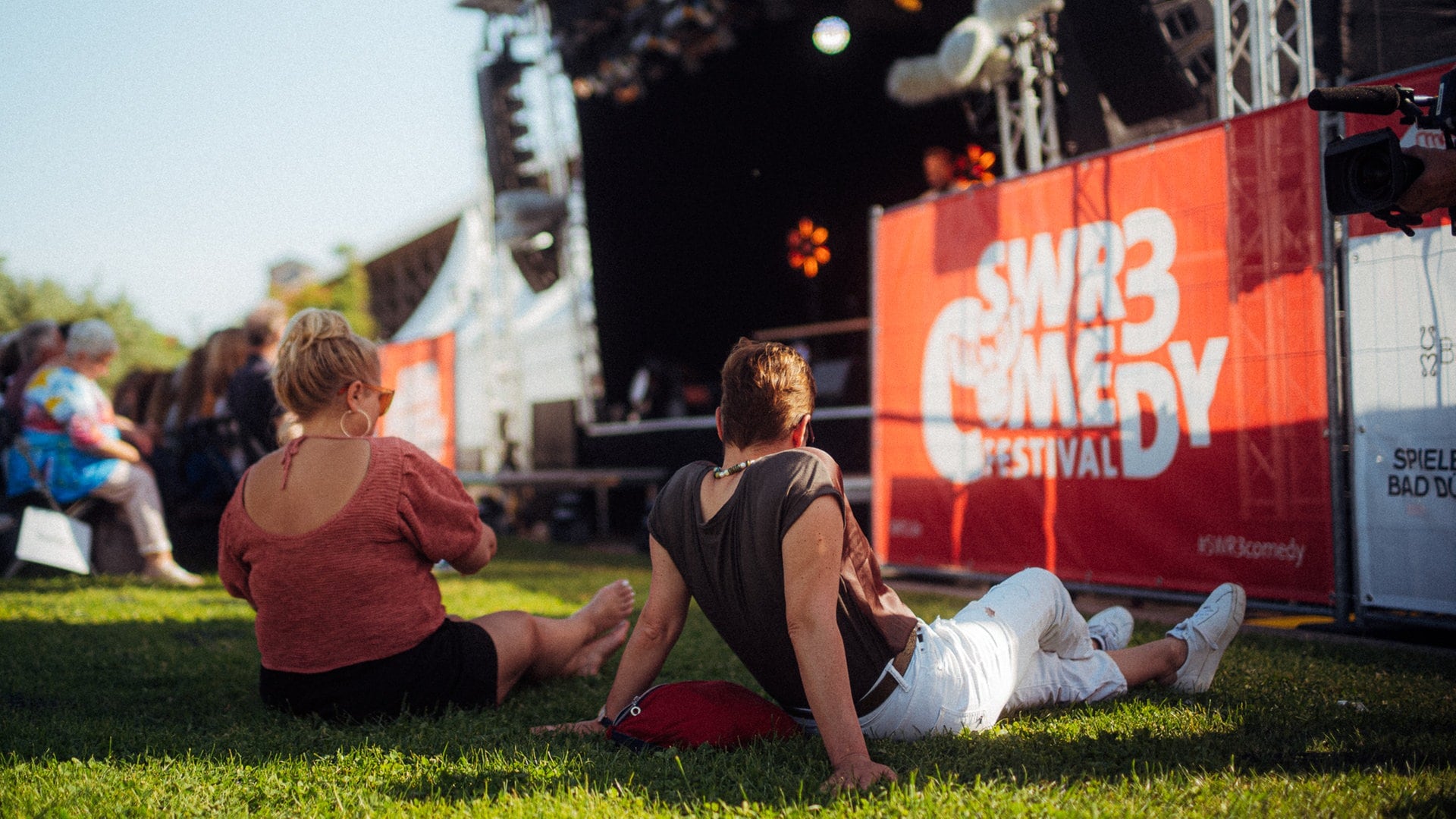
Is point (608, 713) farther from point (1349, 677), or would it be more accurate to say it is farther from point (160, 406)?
point (160, 406)

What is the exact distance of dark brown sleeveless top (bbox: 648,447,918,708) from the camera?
2.30 metres

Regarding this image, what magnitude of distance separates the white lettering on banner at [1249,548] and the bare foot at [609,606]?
275 centimetres

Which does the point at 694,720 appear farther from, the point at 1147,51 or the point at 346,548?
the point at 1147,51

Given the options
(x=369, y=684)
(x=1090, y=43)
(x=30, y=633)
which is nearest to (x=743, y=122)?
(x=1090, y=43)

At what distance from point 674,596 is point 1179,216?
11.7 ft

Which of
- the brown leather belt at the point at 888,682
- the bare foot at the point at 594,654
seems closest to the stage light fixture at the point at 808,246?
the bare foot at the point at 594,654

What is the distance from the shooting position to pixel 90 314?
31156mm

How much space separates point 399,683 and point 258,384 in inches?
143

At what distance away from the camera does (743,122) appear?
12.0 metres

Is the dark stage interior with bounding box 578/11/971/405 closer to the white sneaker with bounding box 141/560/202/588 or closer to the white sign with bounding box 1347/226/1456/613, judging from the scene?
the white sneaker with bounding box 141/560/202/588

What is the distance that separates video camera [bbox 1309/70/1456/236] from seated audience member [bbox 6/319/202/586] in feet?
21.9

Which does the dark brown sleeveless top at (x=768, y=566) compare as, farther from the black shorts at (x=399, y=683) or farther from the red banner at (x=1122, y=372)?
the red banner at (x=1122, y=372)

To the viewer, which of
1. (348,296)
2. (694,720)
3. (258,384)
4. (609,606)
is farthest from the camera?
(348,296)

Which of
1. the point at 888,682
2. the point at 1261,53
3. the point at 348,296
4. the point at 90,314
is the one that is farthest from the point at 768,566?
the point at 348,296
